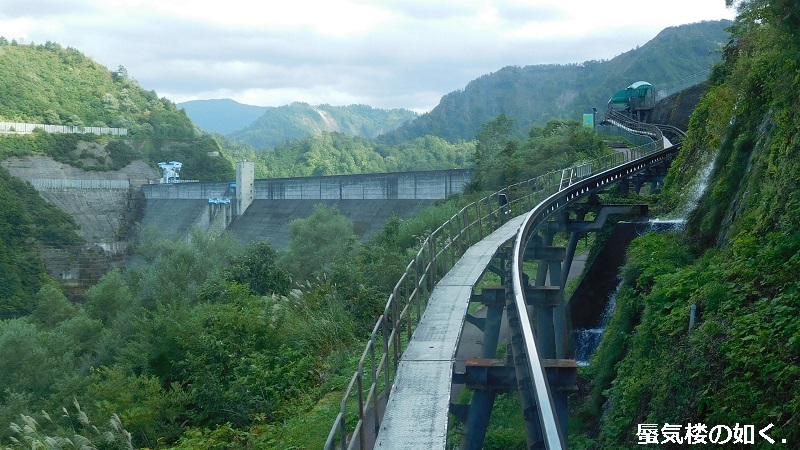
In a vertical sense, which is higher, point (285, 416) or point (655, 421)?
point (655, 421)

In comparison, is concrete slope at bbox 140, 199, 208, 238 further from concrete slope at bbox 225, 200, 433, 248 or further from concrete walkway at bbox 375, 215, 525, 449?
concrete walkway at bbox 375, 215, 525, 449

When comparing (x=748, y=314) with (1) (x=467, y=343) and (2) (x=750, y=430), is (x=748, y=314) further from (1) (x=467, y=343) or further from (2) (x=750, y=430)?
(1) (x=467, y=343)

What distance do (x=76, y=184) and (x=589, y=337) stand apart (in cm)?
7308

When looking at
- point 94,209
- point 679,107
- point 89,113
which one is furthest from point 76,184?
point 679,107

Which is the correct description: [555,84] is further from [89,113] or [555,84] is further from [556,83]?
[89,113]

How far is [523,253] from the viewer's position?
13.7 metres

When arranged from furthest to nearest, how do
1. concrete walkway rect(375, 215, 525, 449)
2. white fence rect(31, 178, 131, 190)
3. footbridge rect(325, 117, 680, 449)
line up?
white fence rect(31, 178, 131, 190)
concrete walkway rect(375, 215, 525, 449)
footbridge rect(325, 117, 680, 449)

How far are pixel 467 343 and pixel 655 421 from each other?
7.97m

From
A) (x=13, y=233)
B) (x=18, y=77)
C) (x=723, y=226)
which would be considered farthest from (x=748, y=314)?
(x=18, y=77)

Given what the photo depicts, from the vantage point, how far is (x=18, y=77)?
111812mm

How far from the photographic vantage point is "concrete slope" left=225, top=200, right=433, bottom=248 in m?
47.3

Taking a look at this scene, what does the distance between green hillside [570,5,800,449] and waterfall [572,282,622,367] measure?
207cm

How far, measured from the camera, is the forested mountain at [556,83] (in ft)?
447

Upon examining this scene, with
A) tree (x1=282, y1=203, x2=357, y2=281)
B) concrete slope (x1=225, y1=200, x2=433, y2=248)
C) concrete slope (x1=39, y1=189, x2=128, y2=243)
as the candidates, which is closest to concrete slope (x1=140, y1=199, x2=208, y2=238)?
concrete slope (x1=39, y1=189, x2=128, y2=243)
